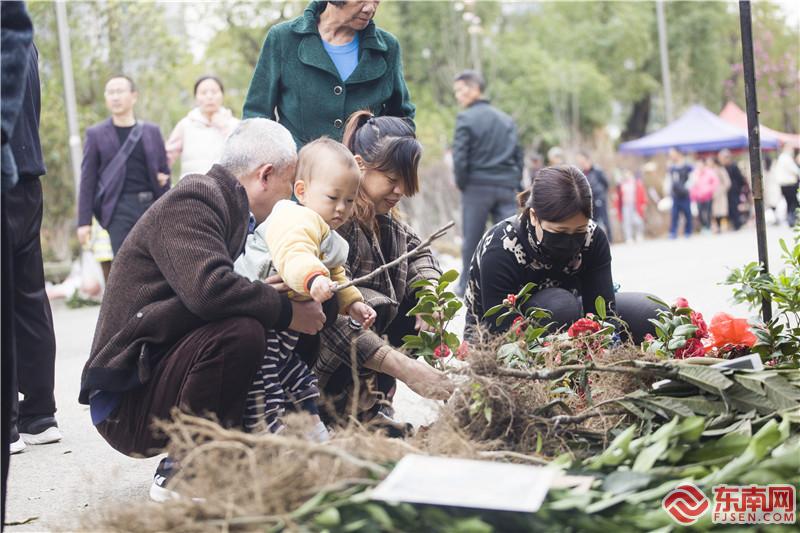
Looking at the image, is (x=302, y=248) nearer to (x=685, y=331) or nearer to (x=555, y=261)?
(x=685, y=331)

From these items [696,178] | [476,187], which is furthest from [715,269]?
[696,178]

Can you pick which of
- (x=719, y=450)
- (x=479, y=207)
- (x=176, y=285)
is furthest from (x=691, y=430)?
(x=479, y=207)

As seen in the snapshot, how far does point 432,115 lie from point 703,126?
341 inches

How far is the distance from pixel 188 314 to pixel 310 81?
1501mm

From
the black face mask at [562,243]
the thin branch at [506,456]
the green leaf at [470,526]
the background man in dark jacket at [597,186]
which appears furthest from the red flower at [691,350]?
the background man in dark jacket at [597,186]

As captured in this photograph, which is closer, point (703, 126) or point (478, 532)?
point (478, 532)

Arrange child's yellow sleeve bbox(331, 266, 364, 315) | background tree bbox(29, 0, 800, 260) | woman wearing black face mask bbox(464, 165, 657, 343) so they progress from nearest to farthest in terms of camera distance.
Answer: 1. child's yellow sleeve bbox(331, 266, 364, 315)
2. woman wearing black face mask bbox(464, 165, 657, 343)
3. background tree bbox(29, 0, 800, 260)

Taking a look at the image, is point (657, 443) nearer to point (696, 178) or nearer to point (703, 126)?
point (696, 178)

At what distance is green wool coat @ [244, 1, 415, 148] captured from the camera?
14.0 ft

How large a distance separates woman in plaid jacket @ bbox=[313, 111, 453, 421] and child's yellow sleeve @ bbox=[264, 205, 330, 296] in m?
0.49

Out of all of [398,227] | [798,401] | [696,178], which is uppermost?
[398,227]

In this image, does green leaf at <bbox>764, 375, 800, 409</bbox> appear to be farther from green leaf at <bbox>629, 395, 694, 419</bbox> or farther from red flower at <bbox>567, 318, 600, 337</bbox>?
red flower at <bbox>567, 318, 600, 337</bbox>

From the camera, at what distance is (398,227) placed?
4.03 meters

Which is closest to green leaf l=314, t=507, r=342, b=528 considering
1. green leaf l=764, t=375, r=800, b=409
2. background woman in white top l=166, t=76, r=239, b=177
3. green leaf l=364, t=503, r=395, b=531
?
green leaf l=364, t=503, r=395, b=531
